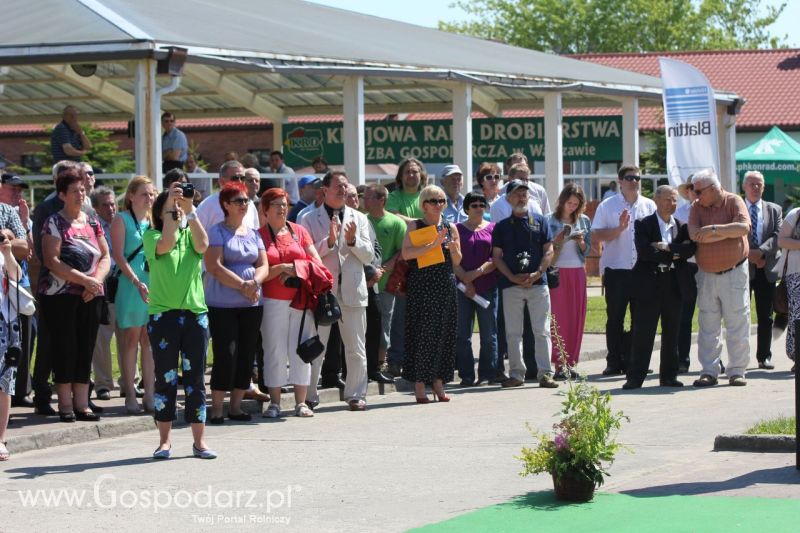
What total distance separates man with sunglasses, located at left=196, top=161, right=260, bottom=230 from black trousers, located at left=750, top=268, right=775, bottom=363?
610cm

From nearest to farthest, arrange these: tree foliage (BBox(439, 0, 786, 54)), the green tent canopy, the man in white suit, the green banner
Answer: the man in white suit
the green banner
the green tent canopy
tree foliage (BBox(439, 0, 786, 54))

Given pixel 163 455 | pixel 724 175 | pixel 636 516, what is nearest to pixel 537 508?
pixel 636 516

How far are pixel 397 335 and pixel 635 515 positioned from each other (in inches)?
284

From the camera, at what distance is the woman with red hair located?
496 inches

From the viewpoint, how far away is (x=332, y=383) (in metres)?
14.3

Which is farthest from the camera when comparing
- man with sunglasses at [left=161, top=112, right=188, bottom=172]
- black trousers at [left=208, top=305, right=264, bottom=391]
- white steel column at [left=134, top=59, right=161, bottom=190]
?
man with sunglasses at [left=161, top=112, right=188, bottom=172]

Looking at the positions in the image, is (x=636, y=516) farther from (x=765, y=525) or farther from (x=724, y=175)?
(x=724, y=175)

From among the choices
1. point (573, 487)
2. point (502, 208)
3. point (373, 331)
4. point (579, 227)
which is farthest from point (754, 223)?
point (573, 487)

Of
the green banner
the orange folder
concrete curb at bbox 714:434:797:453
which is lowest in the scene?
concrete curb at bbox 714:434:797:453

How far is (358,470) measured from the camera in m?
9.87

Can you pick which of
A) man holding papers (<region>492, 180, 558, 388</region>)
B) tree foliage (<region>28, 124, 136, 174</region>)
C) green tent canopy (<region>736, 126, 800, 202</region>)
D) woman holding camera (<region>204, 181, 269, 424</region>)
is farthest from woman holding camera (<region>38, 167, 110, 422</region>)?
tree foliage (<region>28, 124, 136, 174</region>)

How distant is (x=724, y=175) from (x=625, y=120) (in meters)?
3.81

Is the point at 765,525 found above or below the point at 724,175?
below

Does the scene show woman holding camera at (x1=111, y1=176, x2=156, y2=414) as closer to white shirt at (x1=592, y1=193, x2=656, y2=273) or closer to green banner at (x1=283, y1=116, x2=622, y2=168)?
white shirt at (x1=592, y1=193, x2=656, y2=273)
